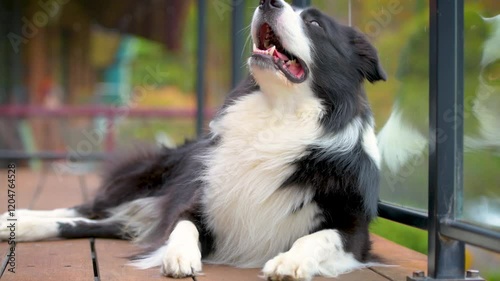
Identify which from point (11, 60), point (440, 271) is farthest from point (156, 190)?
point (11, 60)

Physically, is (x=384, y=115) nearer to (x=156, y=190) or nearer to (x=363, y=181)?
(x=363, y=181)

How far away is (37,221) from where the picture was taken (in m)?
3.12

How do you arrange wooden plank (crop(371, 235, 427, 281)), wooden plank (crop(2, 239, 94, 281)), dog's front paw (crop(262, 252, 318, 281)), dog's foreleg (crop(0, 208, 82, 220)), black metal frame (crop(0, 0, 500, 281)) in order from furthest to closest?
dog's foreleg (crop(0, 208, 82, 220)) < wooden plank (crop(371, 235, 427, 281)) < wooden plank (crop(2, 239, 94, 281)) < dog's front paw (crop(262, 252, 318, 281)) < black metal frame (crop(0, 0, 500, 281))

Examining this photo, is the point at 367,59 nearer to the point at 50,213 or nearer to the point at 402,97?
the point at 402,97

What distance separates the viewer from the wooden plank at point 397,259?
2.54m

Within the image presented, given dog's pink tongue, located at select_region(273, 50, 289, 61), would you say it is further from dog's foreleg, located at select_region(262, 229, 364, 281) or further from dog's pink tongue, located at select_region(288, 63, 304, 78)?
dog's foreleg, located at select_region(262, 229, 364, 281)

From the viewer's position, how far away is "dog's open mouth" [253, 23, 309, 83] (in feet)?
8.72

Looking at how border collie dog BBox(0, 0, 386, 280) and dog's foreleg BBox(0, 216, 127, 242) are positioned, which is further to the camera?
dog's foreleg BBox(0, 216, 127, 242)

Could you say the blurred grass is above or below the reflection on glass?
below
